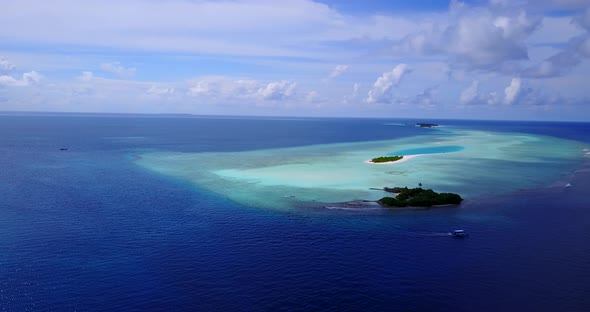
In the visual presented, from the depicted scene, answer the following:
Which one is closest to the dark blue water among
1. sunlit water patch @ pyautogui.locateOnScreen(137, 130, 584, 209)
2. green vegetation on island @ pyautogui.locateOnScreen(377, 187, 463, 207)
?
green vegetation on island @ pyautogui.locateOnScreen(377, 187, 463, 207)

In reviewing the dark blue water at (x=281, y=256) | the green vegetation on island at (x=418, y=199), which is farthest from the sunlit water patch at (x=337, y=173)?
the dark blue water at (x=281, y=256)

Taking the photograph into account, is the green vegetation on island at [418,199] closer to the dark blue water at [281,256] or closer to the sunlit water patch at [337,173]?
the dark blue water at [281,256]

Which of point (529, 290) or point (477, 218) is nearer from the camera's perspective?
point (529, 290)

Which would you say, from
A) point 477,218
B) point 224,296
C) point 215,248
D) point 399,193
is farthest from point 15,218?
point 477,218

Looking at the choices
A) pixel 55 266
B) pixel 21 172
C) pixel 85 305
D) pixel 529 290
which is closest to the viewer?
pixel 85 305

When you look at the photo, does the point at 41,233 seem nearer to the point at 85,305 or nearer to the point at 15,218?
the point at 15,218

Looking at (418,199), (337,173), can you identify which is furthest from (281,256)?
(337,173)

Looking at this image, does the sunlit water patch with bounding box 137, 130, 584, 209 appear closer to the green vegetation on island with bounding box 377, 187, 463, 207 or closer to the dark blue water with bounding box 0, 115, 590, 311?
the green vegetation on island with bounding box 377, 187, 463, 207
